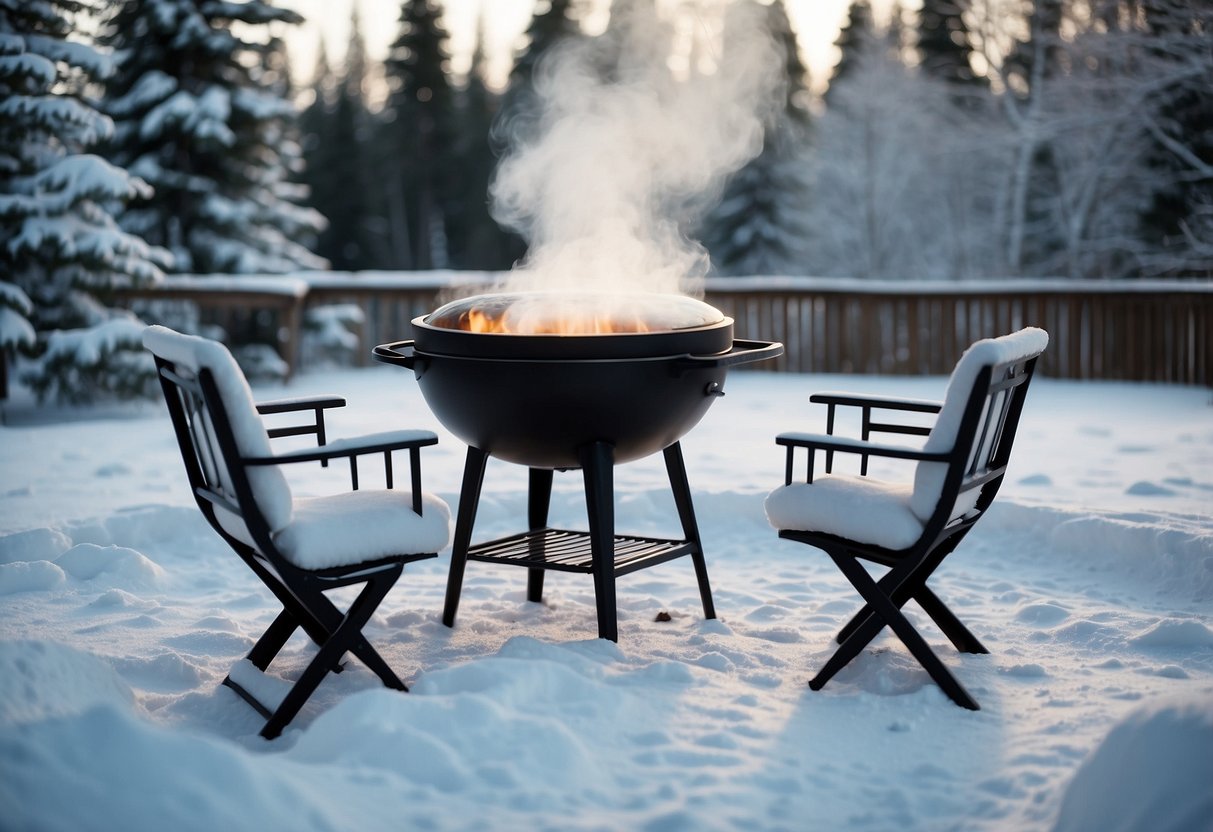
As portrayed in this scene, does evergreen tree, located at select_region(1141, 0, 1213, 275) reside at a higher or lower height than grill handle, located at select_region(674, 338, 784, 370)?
higher

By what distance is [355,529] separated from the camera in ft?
10.0

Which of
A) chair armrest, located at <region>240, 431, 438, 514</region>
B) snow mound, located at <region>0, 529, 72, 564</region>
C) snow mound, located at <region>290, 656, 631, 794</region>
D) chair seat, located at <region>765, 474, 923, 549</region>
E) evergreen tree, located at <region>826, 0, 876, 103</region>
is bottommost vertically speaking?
snow mound, located at <region>290, 656, 631, 794</region>

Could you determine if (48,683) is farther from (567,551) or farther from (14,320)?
(14,320)

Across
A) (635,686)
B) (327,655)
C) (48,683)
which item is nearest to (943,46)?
(635,686)

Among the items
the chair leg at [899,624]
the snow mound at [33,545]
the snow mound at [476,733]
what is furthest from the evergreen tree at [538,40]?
the snow mound at [476,733]

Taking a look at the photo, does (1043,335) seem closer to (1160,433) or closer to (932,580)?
(932,580)

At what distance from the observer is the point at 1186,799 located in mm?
2125

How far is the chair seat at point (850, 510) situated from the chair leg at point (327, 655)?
3.78 ft

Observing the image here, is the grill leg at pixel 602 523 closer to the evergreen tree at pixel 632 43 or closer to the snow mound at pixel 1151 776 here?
the snow mound at pixel 1151 776

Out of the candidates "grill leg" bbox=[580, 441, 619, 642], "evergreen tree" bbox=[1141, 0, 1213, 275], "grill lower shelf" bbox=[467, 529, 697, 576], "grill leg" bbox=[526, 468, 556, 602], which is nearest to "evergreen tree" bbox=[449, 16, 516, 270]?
"evergreen tree" bbox=[1141, 0, 1213, 275]

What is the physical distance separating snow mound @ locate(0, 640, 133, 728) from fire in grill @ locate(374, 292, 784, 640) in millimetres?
1267

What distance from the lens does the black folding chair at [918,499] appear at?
3068mm

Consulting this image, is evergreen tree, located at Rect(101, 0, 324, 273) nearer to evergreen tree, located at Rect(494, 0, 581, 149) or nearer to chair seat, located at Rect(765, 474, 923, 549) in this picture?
chair seat, located at Rect(765, 474, 923, 549)

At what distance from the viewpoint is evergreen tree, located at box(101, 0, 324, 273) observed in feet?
39.3
